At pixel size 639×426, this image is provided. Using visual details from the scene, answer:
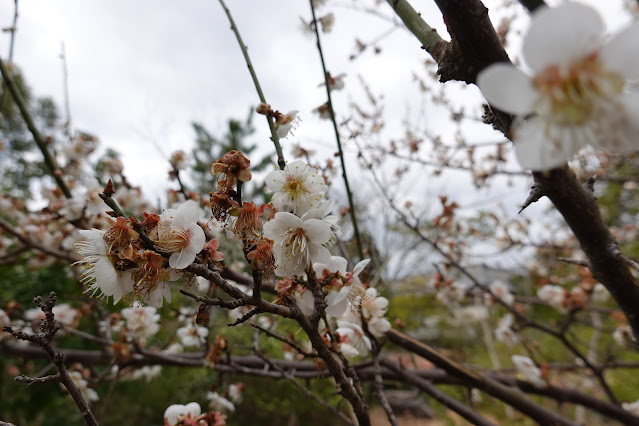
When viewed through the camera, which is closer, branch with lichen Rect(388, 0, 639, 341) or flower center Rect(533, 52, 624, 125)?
flower center Rect(533, 52, 624, 125)

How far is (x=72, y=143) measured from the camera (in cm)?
224

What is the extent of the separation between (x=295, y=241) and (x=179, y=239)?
216 mm

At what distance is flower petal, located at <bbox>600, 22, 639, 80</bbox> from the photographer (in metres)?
0.33

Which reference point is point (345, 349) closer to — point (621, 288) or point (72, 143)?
point (621, 288)

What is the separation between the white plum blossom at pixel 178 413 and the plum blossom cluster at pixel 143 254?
1.39 ft

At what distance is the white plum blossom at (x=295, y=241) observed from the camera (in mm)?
653

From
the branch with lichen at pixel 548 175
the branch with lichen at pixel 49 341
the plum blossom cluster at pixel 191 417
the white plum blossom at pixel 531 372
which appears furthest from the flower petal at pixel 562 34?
the white plum blossom at pixel 531 372

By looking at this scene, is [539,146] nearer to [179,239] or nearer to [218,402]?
[179,239]

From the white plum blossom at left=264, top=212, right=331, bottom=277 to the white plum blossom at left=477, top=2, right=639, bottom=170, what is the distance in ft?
1.23

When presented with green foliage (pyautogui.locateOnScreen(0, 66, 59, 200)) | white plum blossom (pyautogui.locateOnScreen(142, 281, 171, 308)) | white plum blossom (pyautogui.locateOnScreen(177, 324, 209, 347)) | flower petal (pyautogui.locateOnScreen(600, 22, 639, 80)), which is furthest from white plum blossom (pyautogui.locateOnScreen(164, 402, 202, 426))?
green foliage (pyautogui.locateOnScreen(0, 66, 59, 200))

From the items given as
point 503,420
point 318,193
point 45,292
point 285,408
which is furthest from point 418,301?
point 318,193

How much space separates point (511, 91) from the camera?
361 millimetres

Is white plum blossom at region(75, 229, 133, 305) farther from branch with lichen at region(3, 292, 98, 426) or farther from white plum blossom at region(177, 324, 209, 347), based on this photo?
white plum blossom at region(177, 324, 209, 347)

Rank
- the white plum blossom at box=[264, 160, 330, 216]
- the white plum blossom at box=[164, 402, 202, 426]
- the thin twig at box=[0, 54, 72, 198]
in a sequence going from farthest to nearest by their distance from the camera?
the thin twig at box=[0, 54, 72, 198] → the white plum blossom at box=[164, 402, 202, 426] → the white plum blossom at box=[264, 160, 330, 216]
